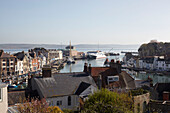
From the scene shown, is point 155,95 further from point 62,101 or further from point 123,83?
point 62,101

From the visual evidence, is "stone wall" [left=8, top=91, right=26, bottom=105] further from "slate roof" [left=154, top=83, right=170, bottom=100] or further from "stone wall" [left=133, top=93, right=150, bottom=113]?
"slate roof" [left=154, top=83, right=170, bottom=100]

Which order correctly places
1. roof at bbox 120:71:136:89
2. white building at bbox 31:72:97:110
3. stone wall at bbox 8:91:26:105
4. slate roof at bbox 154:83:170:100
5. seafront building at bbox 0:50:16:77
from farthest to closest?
seafront building at bbox 0:50:16:77 < roof at bbox 120:71:136:89 < slate roof at bbox 154:83:170:100 < white building at bbox 31:72:97:110 < stone wall at bbox 8:91:26:105

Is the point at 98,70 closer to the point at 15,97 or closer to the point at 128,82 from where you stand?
the point at 128,82

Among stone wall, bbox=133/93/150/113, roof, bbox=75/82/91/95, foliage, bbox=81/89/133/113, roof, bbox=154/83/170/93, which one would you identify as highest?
foliage, bbox=81/89/133/113

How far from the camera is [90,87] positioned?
19.6 m

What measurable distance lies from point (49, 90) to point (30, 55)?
197 feet

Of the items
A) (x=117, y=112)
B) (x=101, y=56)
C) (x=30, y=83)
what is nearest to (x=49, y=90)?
(x=30, y=83)

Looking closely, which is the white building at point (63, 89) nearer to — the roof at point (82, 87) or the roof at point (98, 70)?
the roof at point (82, 87)

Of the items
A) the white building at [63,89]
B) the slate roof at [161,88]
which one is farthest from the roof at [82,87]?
the slate roof at [161,88]

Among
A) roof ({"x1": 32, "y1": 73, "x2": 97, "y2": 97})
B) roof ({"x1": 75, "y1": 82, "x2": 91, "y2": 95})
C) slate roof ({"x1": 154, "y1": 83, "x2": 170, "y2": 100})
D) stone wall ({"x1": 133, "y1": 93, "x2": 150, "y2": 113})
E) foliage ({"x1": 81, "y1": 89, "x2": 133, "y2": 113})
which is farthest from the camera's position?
slate roof ({"x1": 154, "y1": 83, "x2": 170, "y2": 100})

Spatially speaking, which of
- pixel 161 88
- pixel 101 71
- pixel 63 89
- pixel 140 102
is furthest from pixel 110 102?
pixel 101 71

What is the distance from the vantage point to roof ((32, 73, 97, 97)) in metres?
18.8

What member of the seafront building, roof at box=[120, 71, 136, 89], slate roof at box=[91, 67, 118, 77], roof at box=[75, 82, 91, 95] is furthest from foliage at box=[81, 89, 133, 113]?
the seafront building

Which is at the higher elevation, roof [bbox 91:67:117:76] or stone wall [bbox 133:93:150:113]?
roof [bbox 91:67:117:76]
